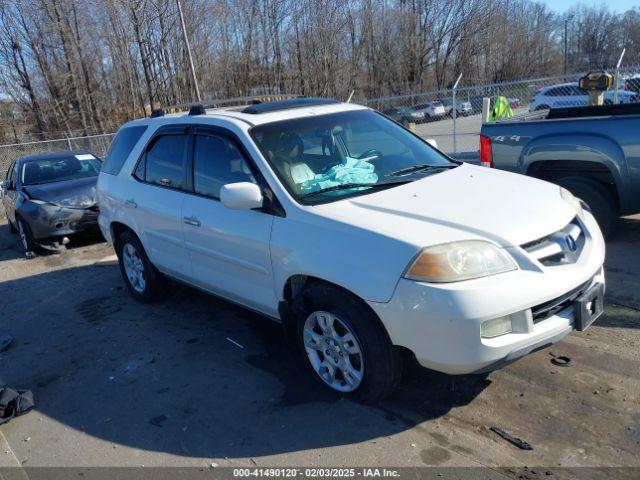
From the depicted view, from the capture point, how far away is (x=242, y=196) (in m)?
3.42

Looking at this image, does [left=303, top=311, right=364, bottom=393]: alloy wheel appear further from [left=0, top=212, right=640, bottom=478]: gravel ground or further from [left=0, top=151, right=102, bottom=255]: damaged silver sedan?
[left=0, top=151, right=102, bottom=255]: damaged silver sedan

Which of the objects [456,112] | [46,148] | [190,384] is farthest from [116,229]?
[46,148]

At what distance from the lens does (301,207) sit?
3.37 meters

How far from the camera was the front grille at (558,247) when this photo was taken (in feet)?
9.73

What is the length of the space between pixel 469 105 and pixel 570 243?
16619 mm

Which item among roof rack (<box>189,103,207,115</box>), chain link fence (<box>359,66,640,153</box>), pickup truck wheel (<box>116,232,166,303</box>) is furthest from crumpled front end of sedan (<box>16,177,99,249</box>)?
chain link fence (<box>359,66,640,153</box>)

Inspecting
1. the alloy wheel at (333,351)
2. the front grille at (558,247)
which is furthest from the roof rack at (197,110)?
the front grille at (558,247)

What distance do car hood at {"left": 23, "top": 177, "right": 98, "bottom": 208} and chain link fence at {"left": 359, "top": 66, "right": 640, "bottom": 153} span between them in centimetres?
866

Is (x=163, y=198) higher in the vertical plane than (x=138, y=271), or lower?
higher

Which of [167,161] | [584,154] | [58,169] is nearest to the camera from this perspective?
[167,161]

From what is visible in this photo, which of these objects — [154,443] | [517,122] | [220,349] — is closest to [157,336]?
[220,349]

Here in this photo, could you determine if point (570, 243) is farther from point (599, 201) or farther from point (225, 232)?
point (599, 201)

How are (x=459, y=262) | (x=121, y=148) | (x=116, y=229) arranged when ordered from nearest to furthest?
1. (x=459, y=262)
2. (x=121, y=148)
3. (x=116, y=229)

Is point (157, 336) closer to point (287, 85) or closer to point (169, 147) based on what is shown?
point (169, 147)
